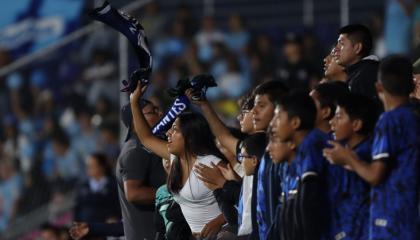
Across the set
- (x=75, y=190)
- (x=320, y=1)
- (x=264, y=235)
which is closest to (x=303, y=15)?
(x=320, y=1)

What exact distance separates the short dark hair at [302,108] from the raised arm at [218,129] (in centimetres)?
213

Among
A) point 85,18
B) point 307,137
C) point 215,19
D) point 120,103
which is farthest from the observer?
point 215,19

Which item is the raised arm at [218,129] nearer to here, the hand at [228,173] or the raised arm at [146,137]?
the raised arm at [146,137]

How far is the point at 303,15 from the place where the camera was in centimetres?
1650

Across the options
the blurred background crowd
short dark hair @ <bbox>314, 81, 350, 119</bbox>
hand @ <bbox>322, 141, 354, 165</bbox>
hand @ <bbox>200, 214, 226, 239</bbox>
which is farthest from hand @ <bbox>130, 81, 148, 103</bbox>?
the blurred background crowd

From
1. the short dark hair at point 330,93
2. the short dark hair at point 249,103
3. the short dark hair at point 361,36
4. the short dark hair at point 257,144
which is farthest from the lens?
the short dark hair at point 249,103

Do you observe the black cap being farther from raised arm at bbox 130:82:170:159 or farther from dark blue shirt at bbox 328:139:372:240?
dark blue shirt at bbox 328:139:372:240

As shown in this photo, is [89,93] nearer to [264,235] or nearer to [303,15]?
[303,15]

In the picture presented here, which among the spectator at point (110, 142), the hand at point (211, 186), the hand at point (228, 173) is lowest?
the spectator at point (110, 142)

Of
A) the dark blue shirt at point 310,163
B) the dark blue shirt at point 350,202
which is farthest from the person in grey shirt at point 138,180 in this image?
the dark blue shirt at point 350,202

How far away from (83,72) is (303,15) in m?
2.96

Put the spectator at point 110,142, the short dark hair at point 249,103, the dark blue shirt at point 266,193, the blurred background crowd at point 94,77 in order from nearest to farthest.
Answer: the dark blue shirt at point 266,193
the short dark hair at point 249,103
the blurred background crowd at point 94,77
the spectator at point 110,142

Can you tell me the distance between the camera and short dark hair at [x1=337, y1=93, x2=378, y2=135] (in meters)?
7.17

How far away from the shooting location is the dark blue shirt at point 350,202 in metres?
7.19
